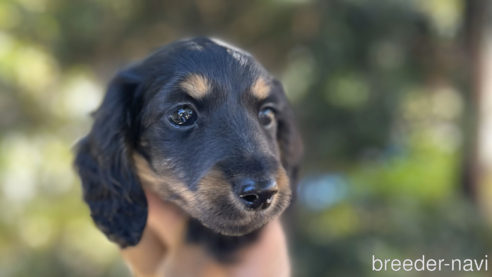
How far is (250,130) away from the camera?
1.76 meters

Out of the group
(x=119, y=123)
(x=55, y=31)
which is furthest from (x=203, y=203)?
(x=55, y=31)

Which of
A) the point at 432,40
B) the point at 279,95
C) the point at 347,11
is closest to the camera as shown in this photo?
the point at 279,95

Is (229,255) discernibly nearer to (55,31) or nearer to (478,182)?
(55,31)

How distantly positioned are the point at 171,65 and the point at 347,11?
8.37 feet

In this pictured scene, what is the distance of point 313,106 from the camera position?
13.3 feet

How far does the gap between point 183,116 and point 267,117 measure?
1.29 ft

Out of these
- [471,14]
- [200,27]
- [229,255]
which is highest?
[471,14]

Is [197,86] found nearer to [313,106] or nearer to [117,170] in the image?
→ [117,170]

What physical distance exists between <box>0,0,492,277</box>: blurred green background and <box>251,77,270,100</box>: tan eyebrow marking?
209cm

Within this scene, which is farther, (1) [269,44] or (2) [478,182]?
(2) [478,182]

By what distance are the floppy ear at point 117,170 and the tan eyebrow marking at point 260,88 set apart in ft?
1.71

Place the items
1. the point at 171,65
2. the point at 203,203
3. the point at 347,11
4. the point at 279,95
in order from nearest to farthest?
the point at 203,203, the point at 171,65, the point at 279,95, the point at 347,11

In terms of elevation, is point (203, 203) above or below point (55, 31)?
below

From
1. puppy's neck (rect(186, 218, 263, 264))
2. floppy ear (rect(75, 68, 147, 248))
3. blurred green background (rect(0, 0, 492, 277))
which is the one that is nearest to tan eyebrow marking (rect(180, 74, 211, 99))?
floppy ear (rect(75, 68, 147, 248))
